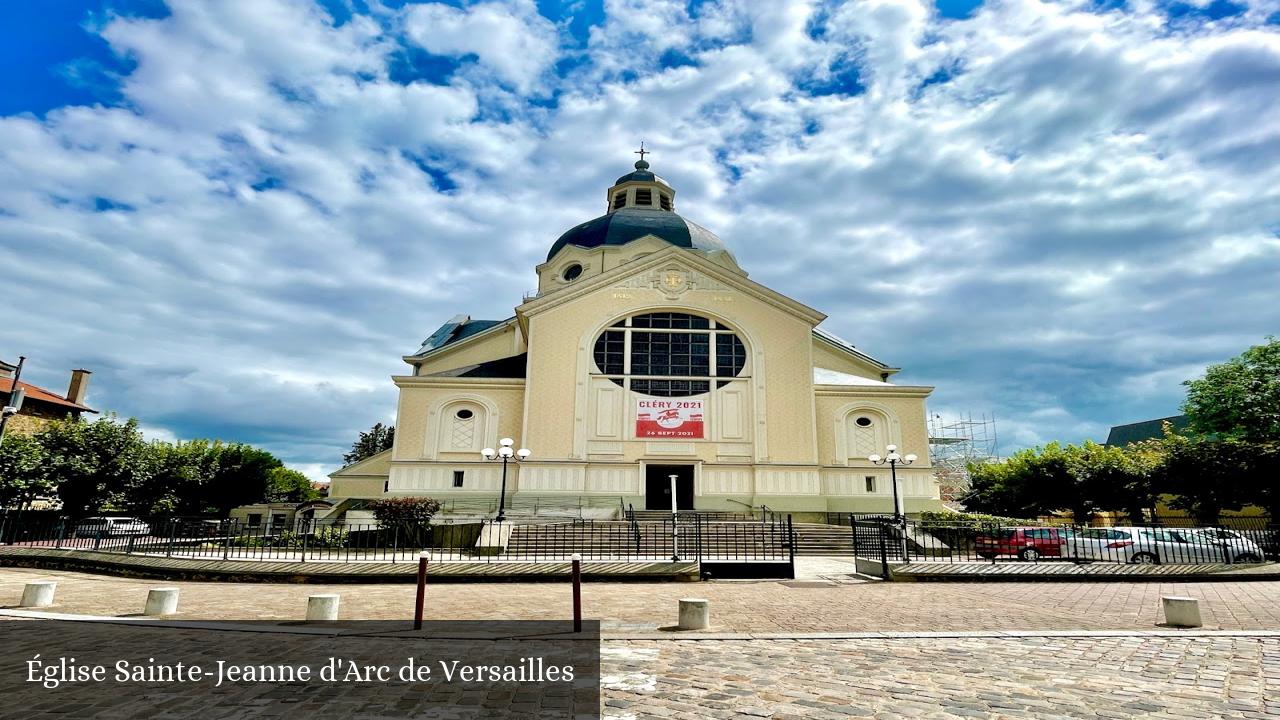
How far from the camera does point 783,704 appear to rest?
5.34 meters

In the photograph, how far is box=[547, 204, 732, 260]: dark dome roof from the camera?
4181 cm

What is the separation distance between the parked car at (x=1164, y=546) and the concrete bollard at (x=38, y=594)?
22891 mm

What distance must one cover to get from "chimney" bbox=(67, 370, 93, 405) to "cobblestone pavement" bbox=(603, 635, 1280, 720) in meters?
51.4

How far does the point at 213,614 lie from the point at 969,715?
33.3 ft

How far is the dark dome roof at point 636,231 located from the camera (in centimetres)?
4181

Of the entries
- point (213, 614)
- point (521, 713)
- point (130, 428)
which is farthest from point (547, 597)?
point (130, 428)

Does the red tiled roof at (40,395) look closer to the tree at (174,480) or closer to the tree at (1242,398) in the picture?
the tree at (174,480)

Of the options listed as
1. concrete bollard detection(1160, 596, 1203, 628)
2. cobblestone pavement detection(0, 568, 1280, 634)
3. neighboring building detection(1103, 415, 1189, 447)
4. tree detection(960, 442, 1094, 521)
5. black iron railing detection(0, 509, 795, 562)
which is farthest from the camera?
neighboring building detection(1103, 415, 1189, 447)

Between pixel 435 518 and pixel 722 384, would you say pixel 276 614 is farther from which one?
pixel 722 384

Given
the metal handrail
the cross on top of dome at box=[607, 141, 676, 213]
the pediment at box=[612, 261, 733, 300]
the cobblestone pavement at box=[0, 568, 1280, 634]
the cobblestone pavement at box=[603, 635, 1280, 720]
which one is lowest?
the cobblestone pavement at box=[0, 568, 1280, 634]

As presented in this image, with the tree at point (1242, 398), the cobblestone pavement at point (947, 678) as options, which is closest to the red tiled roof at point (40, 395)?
the cobblestone pavement at point (947, 678)

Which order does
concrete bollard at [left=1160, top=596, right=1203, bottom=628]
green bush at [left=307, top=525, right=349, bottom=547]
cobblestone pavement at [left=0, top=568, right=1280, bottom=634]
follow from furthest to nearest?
green bush at [left=307, top=525, right=349, bottom=547] < cobblestone pavement at [left=0, top=568, right=1280, bottom=634] < concrete bollard at [left=1160, top=596, right=1203, bottom=628]

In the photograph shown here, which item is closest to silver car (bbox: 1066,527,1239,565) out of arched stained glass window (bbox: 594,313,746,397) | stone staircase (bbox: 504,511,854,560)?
stone staircase (bbox: 504,511,854,560)

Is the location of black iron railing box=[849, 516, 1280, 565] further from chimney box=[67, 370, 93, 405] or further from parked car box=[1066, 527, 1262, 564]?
chimney box=[67, 370, 93, 405]
